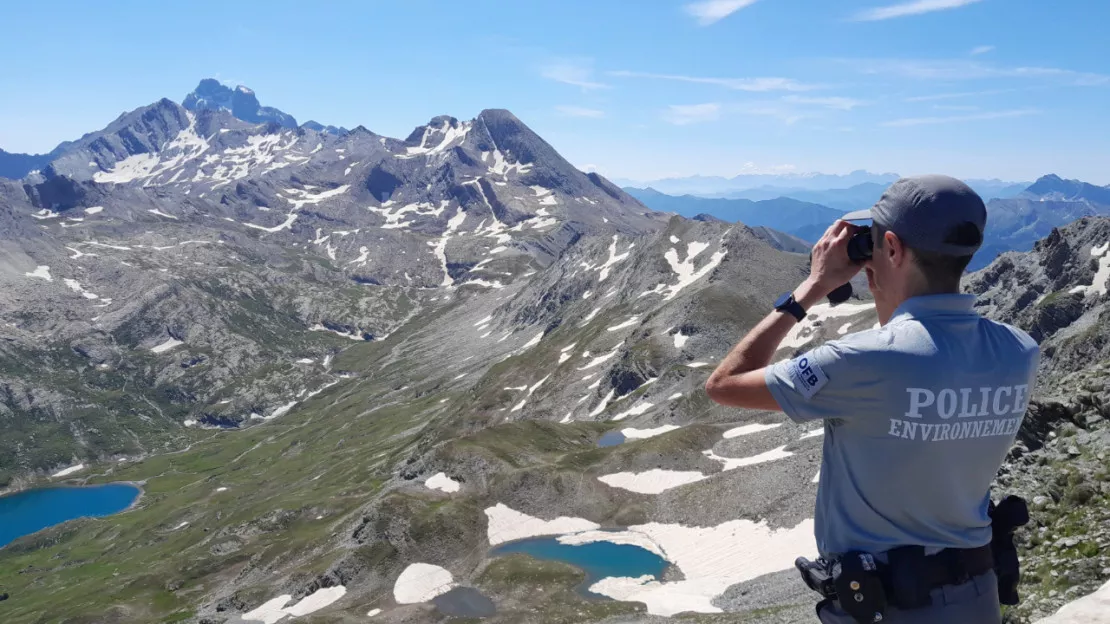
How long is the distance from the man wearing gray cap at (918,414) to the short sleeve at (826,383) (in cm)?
1

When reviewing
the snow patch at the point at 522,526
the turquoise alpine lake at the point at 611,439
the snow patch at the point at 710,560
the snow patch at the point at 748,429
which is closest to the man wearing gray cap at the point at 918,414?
the snow patch at the point at 710,560

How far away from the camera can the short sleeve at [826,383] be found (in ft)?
18.5

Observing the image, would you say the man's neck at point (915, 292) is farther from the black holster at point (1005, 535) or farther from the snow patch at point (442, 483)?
the snow patch at point (442, 483)

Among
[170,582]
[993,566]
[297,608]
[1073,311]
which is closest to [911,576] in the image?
[993,566]

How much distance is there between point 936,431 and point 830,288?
1558 mm

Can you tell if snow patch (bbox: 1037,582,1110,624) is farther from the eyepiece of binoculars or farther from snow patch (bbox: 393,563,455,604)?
snow patch (bbox: 393,563,455,604)

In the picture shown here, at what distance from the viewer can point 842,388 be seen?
5699mm


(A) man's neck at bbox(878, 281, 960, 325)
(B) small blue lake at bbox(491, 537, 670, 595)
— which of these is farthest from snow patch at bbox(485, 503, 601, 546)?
(A) man's neck at bbox(878, 281, 960, 325)

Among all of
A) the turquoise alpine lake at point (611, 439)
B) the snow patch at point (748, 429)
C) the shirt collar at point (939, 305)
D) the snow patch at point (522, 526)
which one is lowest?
the snow patch at point (522, 526)

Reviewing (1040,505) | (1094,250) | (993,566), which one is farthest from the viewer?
(1094,250)

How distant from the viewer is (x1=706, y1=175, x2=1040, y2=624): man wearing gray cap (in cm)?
564

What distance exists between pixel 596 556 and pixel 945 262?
230 feet

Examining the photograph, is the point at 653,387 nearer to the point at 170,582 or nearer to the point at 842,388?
the point at 170,582

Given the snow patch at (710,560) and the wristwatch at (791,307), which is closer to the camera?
the wristwatch at (791,307)
